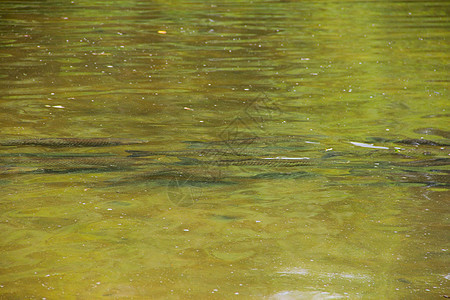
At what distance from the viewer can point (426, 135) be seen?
181 inches

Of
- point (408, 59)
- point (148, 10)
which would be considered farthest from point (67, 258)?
point (148, 10)

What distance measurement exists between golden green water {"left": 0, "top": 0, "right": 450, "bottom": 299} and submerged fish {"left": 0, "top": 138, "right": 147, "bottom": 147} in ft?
0.27

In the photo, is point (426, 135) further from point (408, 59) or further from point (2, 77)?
point (2, 77)

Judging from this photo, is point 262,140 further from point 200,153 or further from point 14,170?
point 14,170

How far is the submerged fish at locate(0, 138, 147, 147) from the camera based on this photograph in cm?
435

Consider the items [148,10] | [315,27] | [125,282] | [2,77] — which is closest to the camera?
[125,282]

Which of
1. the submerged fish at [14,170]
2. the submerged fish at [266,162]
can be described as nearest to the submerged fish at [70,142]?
the submerged fish at [14,170]

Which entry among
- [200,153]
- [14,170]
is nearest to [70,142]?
[14,170]

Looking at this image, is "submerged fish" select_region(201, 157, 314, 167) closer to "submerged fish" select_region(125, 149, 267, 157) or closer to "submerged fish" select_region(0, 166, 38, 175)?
"submerged fish" select_region(125, 149, 267, 157)

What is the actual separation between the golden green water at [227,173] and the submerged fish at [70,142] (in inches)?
3.2

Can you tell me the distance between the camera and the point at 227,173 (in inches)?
149

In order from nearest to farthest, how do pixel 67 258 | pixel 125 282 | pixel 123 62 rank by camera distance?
1. pixel 125 282
2. pixel 67 258
3. pixel 123 62

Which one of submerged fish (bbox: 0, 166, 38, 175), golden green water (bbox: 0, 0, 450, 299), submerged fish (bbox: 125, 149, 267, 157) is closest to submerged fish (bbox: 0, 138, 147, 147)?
golden green water (bbox: 0, 0, 450, 299)

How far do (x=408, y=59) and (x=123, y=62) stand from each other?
10.4 ft
